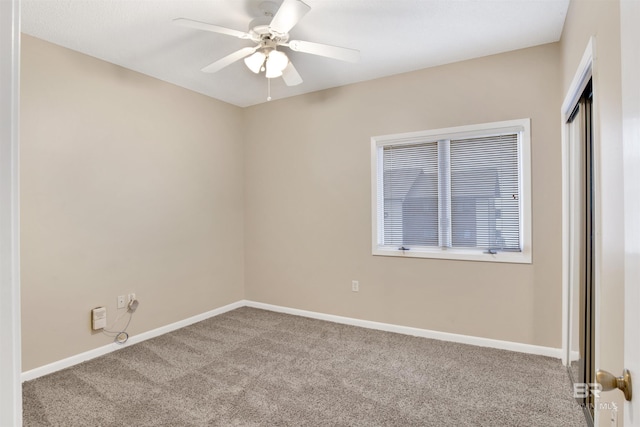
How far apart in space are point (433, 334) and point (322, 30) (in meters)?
2.89

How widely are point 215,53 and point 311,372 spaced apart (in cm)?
279

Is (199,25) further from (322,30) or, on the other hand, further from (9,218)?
(9,218)

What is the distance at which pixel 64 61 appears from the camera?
2.77 meters

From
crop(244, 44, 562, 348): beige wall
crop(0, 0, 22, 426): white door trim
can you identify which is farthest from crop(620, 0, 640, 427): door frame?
crop(244, 44, 562, 348): beige wall

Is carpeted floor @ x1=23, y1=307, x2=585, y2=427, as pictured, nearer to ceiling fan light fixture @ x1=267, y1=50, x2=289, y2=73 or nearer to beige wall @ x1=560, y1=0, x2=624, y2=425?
beige wall @ x1=560, y1=0, x2=624, y2=425

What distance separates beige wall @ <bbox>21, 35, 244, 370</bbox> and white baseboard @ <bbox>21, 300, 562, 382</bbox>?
6 cm

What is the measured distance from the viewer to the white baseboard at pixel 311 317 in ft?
9.00

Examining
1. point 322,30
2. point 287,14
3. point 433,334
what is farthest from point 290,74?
point 433,334

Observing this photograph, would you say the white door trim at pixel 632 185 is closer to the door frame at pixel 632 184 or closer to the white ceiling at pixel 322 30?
the door frame at pixel 632 184

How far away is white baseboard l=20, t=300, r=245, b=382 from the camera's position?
8.54ft

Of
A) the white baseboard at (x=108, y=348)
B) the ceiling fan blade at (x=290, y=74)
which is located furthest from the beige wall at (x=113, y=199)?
the ceiling fan blade at (x=290, y=74)

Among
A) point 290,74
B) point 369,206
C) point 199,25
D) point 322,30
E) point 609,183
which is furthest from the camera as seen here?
point 369,206

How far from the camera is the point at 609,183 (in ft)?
4.18

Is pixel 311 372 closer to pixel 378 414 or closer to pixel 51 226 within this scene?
pixel 378 414
